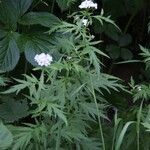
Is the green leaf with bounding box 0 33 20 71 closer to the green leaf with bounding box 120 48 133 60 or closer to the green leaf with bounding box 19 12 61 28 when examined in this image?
the green leaf with bounding box 19 12 61 28

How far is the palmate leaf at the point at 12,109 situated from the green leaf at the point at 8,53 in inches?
6.1

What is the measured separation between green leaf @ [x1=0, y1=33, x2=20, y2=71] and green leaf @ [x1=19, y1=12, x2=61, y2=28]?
0.36ft

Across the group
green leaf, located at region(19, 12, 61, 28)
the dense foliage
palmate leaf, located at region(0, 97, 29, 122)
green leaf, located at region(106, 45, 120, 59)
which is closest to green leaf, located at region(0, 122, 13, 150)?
the dense foliage

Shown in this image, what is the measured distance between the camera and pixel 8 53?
204cm

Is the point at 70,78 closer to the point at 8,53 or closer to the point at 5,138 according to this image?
the point at 5,138

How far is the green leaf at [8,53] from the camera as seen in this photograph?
79.0 inches

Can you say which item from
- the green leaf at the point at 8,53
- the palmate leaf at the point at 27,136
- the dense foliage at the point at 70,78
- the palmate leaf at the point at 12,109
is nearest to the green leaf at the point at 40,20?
the dense foliage at the point at 70,78

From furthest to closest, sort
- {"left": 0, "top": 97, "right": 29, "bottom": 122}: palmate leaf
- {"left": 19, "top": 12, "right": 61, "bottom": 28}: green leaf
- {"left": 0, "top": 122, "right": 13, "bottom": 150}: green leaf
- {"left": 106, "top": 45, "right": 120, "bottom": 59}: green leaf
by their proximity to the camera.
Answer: {"left": 106, "top": 45, "right": 120, "bottom": 59}: green leaf
{"left": 19, "top": 12, "right": 61, "bottom": 28}: green leaf
{"left": 0, "top": 97, "right": 29, "bottom": 122}: palmate leaf
{"left": 0, "top": 122, "right": 13, "bottom": 150}: green leaf

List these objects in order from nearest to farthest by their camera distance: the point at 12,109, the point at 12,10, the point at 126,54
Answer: the point at 12,109, the point at 12,10, the point at 126,54

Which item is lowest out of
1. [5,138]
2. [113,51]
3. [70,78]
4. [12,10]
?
[5,138]

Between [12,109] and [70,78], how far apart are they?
62 cm

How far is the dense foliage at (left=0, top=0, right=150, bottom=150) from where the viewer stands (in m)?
Answer: 1.48

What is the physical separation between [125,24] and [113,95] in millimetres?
714

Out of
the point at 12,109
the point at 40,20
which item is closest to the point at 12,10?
the point at 40,20
